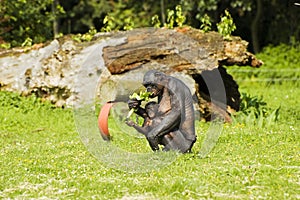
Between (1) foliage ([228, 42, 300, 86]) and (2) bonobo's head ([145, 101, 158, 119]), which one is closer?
(2) bonobo's head ([145, 101, 158, 119])

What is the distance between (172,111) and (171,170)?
1.31m

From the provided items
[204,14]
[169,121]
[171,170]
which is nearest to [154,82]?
[169,121]

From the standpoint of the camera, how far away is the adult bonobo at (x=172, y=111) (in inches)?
392

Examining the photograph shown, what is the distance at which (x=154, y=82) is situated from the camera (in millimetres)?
10133

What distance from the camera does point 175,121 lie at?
998 centimetres

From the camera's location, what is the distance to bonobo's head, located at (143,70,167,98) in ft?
33.3

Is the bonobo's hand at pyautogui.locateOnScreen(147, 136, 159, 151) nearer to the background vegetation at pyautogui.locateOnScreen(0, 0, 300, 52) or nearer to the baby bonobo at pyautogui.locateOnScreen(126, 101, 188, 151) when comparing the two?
the baby bonobo at pyautogui.locateOnScreen(126, 101, 188, 151)

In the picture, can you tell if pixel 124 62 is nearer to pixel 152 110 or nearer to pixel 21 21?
pixel 152 110

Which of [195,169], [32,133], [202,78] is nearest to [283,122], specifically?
[202,78]

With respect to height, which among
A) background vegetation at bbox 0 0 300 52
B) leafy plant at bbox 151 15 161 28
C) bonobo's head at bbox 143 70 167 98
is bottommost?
background vegetation at bbox 0 0 300 52

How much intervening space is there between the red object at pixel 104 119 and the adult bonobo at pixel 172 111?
3.61 ft

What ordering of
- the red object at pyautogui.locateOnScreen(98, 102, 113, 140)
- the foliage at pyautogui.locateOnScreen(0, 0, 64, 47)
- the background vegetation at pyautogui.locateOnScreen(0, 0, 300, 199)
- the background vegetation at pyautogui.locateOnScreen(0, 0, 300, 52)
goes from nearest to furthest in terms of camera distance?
the background vegetation at pyautogui.locateOnScreen(0, 0, 300, 199) < the red object at pyautogui.locateOnScreen(98, 102, 113, 140) < the foliage at pyautogui.locateOnScreen(0, 0, 64, 47) < the background vegetation at pyautogui.locateOnScreen(0, 0, 300, 52)

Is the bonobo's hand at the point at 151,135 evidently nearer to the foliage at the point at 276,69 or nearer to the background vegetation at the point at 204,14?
the foliage at the point at 276,69

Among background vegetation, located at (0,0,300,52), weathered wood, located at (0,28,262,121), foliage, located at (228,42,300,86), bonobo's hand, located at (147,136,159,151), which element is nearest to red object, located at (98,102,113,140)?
bonobo's hand, located at (147,136,159,151)
